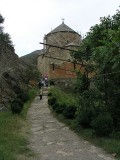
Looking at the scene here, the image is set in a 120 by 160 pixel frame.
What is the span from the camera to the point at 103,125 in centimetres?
1305

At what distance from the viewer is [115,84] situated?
15562 mm

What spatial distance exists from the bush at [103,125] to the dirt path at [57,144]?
62 centimetres

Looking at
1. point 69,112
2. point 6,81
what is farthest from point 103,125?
point 6,81

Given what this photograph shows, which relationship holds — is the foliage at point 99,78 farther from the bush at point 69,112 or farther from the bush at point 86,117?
the bush at point 69,112

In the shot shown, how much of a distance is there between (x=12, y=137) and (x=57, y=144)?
1671 mm

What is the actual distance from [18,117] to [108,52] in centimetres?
759

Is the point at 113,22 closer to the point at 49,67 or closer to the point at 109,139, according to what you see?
the point at 109,139

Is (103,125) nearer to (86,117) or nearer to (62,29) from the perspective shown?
(86,117)

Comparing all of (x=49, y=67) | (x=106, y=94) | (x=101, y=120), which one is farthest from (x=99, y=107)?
(x=49, y=67)

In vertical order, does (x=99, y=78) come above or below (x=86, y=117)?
above

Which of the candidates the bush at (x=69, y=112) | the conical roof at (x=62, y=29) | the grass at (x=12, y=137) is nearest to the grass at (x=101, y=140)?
the bush at (x=69, y=112)

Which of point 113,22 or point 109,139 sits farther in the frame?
point 113,22

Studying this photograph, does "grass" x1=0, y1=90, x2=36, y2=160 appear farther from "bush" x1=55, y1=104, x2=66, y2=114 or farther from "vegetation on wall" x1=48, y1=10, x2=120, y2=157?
"vegetation on wall" x1=48, y1=10, x2=120, y2=157

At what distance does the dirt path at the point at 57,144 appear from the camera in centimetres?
1101
